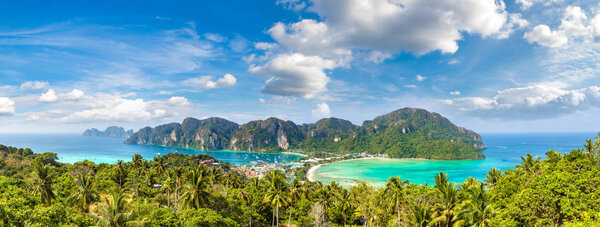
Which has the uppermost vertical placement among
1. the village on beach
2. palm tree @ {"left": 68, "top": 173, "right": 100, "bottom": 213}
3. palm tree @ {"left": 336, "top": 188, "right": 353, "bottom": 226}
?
palm tree @ {"left": 68, "top": 173, "right": 100, "bottom": 213}

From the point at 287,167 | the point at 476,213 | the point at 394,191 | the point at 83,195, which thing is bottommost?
the point at 287,167

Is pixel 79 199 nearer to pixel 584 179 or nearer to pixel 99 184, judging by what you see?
pixel 99 184

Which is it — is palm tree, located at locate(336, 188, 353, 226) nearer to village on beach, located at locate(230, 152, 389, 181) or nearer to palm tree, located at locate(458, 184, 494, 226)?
palm tree, located at locate(458, 184, 494, 226)

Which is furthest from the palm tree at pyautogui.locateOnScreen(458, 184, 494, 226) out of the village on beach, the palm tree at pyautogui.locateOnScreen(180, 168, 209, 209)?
the village on beach

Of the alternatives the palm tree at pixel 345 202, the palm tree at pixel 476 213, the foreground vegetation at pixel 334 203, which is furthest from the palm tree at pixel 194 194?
the palm tree at pixel 476 213

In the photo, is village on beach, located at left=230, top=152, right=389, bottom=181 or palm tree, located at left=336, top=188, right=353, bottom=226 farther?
village on beach, located at left=230, top=152, right=389, bottom=181

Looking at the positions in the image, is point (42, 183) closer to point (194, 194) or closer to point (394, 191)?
point (194, 194)

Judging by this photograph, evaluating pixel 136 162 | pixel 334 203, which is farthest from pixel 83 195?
pixel 334 203

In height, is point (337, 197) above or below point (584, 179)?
below

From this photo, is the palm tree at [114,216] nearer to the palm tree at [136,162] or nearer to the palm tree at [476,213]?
the palm tree at [476,213]

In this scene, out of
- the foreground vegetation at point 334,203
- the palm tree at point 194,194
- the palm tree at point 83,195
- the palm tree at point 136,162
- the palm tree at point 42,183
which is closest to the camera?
the foreground vegetation at point 334,203

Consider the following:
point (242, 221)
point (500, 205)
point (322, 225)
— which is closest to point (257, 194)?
→ point (242, 221)
